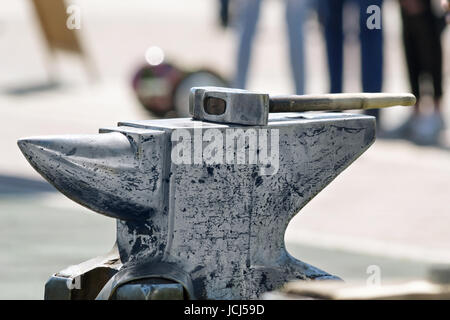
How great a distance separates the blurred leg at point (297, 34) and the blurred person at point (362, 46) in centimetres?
17

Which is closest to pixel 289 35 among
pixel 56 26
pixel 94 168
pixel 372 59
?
pixel 372 59

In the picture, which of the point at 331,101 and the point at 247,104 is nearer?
the point at 247,104

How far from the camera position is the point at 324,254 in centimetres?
593

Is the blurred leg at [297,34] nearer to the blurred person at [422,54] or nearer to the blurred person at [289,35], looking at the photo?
the blurred person at [289,35]

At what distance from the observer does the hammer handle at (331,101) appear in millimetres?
3869

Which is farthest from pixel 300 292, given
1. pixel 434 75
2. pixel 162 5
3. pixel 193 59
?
pixel 162 5

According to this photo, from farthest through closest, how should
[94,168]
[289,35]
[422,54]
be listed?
1. [289,35]
2. [422,54]
3. [94,168]

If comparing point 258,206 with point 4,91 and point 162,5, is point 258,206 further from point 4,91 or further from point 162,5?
point 162,5

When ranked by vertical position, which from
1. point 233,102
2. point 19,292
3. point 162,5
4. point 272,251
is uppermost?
point 162,5

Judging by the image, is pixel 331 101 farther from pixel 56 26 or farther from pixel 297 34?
pixel 56 26

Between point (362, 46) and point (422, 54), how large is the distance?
55 centimetres

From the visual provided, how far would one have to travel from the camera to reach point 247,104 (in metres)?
3.72

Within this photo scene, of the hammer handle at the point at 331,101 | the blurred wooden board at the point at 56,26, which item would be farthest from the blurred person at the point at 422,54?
the hammer handle at the point at 331,101
